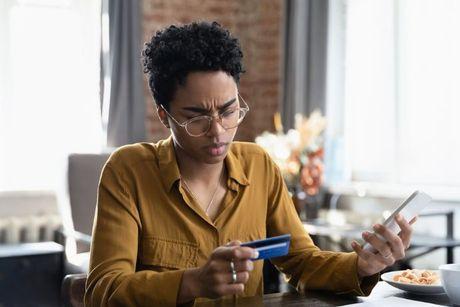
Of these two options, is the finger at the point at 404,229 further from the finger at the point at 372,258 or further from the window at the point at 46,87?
the window at the point at 46,87

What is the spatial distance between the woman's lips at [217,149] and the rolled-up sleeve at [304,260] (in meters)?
0.25

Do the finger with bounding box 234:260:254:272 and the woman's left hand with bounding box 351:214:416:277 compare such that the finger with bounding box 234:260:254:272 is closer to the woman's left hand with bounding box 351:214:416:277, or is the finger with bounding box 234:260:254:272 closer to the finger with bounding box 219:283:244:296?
the finger with bounding box 219:283:244:296

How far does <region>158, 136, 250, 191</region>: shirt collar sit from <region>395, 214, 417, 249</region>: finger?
0.42 metres

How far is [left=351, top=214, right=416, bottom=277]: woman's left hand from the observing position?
4.59ft

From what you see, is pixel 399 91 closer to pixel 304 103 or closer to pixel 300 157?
pixel 304 103

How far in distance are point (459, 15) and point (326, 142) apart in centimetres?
112

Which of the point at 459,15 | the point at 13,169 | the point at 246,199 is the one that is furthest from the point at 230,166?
the point at 13,169

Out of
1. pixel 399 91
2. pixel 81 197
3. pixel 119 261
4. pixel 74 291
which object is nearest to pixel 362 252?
pixel 119 261

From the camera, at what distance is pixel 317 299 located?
4.81 ft

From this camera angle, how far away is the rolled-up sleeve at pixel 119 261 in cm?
133

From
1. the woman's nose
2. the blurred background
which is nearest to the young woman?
the woman's nose

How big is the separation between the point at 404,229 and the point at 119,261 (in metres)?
0.58

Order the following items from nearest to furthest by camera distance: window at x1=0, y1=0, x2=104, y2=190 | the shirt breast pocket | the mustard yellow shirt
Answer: the mustard yellow shirt
the shirt breast pocket
window at x1=0, y1=0, x2=104, y2=190

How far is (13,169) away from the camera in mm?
4398
